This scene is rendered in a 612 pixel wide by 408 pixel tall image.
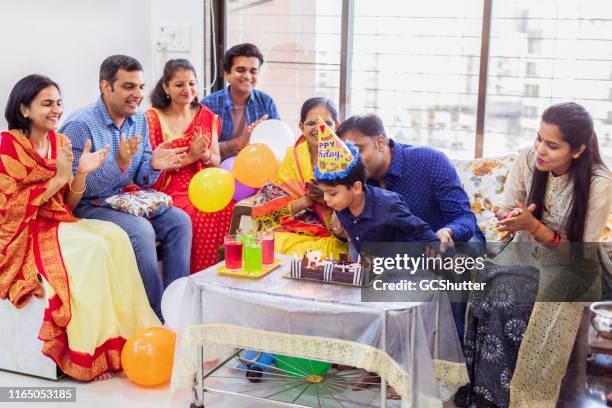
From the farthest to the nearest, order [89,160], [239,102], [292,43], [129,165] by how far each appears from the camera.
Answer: [292,43] < [239,102] < [129,165] < [89,160]

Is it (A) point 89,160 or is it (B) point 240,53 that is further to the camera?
(B) point 240,53

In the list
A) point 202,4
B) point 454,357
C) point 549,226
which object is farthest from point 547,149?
point 202,4

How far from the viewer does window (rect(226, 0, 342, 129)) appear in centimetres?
407

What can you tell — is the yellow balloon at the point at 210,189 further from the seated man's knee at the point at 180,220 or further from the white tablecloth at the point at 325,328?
the white tablecloth at the point at 325,328

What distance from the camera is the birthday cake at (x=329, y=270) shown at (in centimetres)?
226

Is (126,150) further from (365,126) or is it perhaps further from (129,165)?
(365,126)

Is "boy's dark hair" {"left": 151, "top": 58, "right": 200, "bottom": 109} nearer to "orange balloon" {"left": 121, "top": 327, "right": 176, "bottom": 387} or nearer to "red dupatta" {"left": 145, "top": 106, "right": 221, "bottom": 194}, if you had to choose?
"red dupatta" {"left": 145, "top": 106, "right": 221, "bottom": 194}

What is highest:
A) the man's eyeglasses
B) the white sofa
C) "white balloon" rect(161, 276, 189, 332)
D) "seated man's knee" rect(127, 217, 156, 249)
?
the man's eyeglasses

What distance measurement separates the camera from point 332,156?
7.59 feet

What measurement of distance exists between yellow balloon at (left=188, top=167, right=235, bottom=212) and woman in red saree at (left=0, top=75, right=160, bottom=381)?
1.32 feet

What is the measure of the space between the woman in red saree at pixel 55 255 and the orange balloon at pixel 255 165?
1.99 ft

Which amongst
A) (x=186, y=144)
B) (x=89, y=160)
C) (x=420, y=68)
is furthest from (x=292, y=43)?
(x=89, y=160)

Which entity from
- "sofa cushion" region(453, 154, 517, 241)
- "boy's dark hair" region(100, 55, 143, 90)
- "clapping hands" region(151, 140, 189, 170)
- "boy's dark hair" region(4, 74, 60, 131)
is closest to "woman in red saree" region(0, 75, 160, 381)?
"boy's dark hair" region(4, 74, 60, 131)

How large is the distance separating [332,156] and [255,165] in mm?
868
